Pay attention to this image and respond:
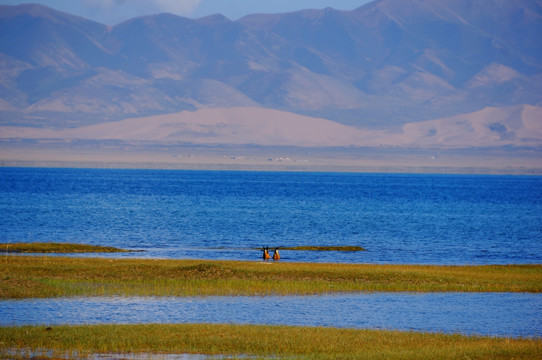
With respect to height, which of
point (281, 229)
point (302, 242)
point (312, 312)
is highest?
point (312, 312)

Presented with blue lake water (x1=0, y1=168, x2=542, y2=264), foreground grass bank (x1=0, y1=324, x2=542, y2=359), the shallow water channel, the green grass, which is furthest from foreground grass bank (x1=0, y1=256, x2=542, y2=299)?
blue lake water (x1=0, y1=168, x2=542, y2=264)

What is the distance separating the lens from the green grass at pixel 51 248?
50.8m

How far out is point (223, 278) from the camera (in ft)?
127

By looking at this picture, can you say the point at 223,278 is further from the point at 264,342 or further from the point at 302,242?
the point at 302,242

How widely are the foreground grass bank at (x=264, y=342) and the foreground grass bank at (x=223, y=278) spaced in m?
7.20

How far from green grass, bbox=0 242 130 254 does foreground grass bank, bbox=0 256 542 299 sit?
19.9 ft

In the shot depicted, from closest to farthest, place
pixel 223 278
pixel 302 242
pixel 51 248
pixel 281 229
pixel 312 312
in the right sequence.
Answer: pixel 312 312 → pixel 223 278 → pixel 51 248 → pixel 302 242 → pixel 281 229

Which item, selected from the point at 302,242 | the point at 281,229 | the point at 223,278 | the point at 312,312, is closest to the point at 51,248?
the point at 223,278

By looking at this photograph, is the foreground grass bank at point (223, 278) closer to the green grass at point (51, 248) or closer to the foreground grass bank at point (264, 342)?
the green grass at point (51, 248)

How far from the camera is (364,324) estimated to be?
1169 inches

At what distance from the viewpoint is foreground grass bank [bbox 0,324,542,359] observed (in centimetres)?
2464

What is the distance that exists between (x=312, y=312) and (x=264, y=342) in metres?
5.95

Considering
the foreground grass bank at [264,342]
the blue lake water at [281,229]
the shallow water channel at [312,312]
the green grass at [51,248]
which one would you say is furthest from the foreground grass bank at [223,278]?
the blue lake water at [281,229]

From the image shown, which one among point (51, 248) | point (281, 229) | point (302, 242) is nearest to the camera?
point (51, 248)
